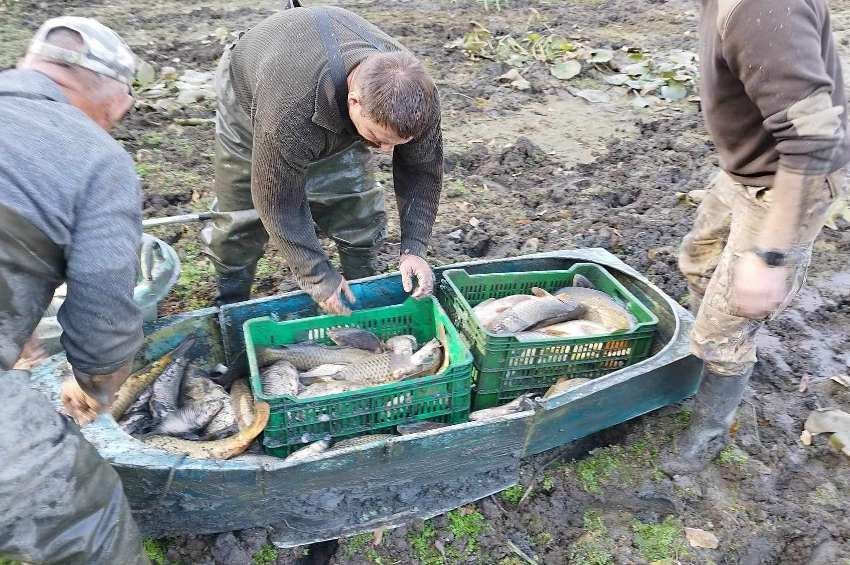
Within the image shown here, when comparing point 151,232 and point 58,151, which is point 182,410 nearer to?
point 58,151

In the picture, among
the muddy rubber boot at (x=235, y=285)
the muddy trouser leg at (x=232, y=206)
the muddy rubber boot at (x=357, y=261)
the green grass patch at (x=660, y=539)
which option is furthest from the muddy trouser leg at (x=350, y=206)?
the green grass patch at (x=660, y=539)

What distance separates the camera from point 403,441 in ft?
10.1

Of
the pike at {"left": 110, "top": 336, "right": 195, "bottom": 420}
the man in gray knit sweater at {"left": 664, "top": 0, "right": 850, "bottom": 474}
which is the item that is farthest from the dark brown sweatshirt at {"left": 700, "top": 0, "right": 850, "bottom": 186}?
the pike at {"left": 110, "top": 336, "right": 195, "bottom": 420}

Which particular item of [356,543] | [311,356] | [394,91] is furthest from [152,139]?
[356,543]

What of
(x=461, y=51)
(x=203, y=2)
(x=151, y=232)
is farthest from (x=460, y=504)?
(x=203, y=2)

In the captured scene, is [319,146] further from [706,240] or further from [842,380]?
[842,380]

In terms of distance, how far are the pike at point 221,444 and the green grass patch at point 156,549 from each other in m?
0.43

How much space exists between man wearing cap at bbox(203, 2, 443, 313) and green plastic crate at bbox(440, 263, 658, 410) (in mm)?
292

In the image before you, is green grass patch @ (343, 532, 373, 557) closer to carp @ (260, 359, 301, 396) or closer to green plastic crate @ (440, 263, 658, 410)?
carp @ (260, 359, 301, 396)

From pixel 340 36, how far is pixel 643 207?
3913 millimetres

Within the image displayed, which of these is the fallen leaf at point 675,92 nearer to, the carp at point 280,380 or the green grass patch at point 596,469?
the green grass patch at point 596,469

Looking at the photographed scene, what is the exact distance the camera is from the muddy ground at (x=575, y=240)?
3344 millimetres

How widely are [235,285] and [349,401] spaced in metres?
1.58

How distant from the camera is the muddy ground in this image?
3344 millimetres
